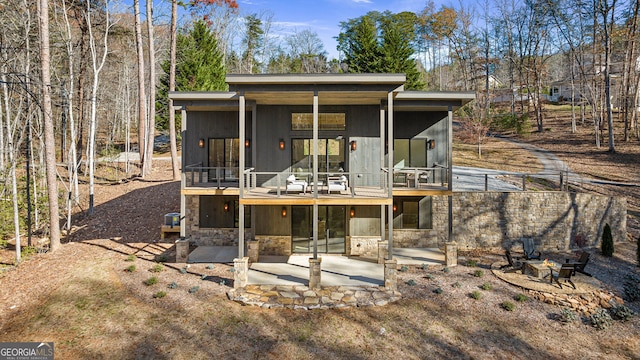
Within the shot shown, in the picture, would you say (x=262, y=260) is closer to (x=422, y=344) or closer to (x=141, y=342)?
(x=141, y=342)

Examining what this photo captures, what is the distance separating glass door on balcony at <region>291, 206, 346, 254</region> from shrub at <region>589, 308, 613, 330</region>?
7.78 m

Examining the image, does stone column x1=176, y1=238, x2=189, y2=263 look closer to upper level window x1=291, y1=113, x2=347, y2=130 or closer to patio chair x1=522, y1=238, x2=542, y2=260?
upper level window x1=291, y1=113, x2=347, y2=130

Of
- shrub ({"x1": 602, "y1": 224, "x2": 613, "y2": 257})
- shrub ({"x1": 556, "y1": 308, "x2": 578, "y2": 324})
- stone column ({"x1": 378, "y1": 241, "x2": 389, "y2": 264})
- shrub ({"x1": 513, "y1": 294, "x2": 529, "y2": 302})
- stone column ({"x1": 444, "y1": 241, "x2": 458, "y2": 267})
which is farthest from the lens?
shrub ({"x1": 602, "y1": 224, "x2": 613, "y2": 257})

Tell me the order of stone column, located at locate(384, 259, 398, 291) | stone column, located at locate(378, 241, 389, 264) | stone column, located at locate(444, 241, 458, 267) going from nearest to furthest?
stone column, located at locate(384, 259, 398, 291) → stone column, located at locate(444, 241, 458, 267) → stone column, located at locate(378, 241, 389, 264)

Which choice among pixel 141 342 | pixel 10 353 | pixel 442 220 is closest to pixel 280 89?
pixel 141 342

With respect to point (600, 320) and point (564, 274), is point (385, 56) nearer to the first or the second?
point (564, 274)

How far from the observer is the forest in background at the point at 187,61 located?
1430cm

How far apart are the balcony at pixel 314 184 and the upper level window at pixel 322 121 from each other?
196 centimetres

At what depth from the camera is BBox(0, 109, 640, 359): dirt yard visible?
293 inches

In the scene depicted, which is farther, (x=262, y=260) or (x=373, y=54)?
(x=373, y=54)

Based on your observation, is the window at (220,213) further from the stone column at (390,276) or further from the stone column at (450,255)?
the stone column at (450,255)

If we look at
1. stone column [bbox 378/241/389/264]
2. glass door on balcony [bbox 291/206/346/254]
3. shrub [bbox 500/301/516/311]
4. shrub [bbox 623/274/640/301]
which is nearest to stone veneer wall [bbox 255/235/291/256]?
glass door on balcony [bbox 291/206/346/254]

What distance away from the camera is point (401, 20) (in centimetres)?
3916

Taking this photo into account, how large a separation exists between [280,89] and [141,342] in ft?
25.5
